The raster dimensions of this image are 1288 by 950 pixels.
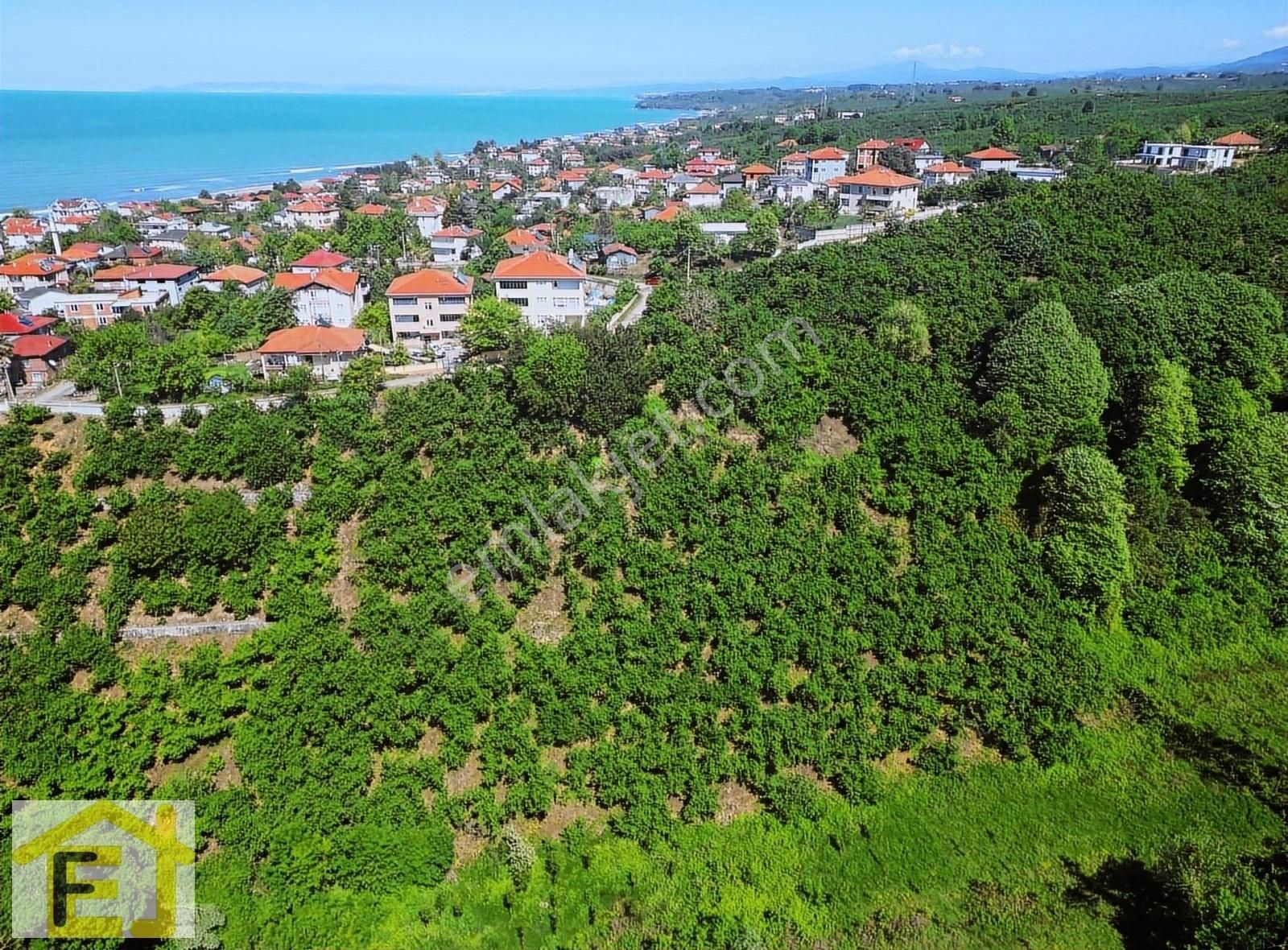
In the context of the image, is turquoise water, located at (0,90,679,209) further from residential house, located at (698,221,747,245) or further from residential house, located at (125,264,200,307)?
residential house, located at (698,221,747,245)

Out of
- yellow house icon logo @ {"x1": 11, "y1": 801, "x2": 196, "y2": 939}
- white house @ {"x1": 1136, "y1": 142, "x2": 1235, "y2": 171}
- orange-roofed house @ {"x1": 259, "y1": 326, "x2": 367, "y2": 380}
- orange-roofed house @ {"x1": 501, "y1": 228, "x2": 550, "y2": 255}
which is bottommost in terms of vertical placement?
yellow house icon logo @ {"x1": 11, "y1": 801, "x2": 196, "y2": 939}

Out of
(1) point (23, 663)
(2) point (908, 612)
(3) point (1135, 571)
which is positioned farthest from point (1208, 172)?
(1) point (23, 663)

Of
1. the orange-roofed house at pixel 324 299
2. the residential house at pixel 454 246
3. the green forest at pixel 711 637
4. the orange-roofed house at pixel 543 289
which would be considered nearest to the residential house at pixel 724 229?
the orange-roofed house at pixel 543 289

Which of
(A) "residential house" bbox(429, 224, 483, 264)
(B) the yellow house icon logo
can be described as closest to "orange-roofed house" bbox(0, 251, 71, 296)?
(A) "residential house" bbox(429, 224, 483, 264)

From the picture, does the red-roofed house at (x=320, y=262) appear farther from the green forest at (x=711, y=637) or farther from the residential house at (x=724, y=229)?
the residential house at (x=724, y=229)

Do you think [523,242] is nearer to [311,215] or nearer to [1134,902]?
[311,215]

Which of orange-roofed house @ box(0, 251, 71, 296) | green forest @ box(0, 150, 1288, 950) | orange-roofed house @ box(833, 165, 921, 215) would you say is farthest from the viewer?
orange-roofed house @ box(833, 165, 921, 215)

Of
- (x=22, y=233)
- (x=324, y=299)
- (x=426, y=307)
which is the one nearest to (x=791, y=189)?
(x=426, y=307)
